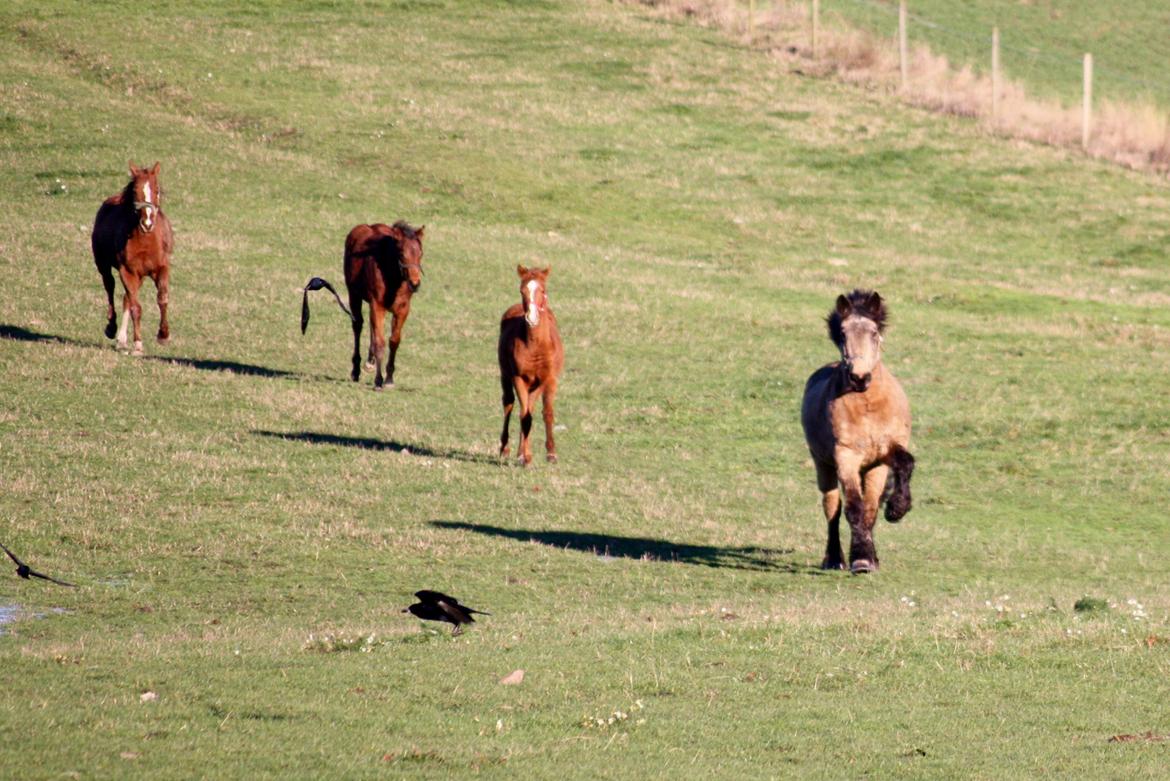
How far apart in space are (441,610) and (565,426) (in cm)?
1113

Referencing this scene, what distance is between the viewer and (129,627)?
12.1 meters

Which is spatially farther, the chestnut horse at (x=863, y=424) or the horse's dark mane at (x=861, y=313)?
the horse's dark mane at (x=861, y=313)

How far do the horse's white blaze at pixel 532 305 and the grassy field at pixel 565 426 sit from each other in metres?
1.91

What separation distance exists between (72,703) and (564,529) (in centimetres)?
815

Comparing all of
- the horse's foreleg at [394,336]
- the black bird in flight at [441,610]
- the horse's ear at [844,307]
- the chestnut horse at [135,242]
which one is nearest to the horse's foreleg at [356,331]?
the horse's foreleg at [394,336]

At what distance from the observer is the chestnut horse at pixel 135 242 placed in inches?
913

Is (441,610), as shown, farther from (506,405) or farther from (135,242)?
(135,242)

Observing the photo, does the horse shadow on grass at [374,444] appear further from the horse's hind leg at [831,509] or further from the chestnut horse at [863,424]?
the chestnut horse at [863,424]

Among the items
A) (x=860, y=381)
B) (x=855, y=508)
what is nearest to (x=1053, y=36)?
(x=855, y=508)

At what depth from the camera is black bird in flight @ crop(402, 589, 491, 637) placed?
1122 centimetres

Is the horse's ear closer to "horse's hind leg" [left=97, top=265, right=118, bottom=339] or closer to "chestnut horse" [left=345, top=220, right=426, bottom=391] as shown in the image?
"chestnut horse" [left=345, top=220, right=426, bottom=391]

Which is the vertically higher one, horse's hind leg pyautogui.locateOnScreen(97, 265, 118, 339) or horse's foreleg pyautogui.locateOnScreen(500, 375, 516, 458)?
horse's hind leg pyautogui.locateOnScreen(97, 265, 118, 339)

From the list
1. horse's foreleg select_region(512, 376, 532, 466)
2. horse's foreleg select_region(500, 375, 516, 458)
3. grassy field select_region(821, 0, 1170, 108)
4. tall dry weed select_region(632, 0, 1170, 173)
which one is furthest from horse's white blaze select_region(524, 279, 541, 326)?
grassy field select_region(821, 0, 1170, 108)

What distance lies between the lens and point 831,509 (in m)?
15.3
